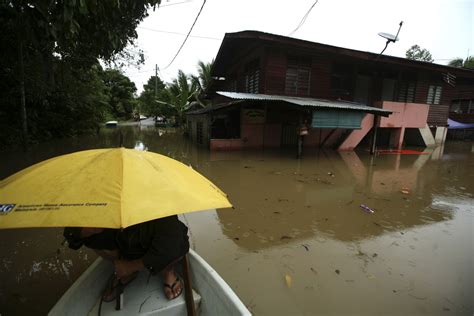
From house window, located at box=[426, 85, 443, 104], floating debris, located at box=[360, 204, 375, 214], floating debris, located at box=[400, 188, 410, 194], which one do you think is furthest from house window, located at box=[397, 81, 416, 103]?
floating debris, located at box=[360, 204, 375, 214]

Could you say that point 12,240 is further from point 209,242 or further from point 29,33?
point 29,33

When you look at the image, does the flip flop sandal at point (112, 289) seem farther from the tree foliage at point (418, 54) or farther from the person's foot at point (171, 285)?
the tree foliage at point (418, 54)

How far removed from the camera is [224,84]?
63.7 ft

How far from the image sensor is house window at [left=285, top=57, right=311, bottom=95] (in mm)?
11838

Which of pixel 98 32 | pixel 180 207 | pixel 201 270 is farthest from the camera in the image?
pixel 98 32

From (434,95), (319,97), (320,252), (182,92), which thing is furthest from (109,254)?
(182,92)

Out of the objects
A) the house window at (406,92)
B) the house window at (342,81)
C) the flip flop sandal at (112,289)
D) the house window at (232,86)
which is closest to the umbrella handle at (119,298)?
the flip flop sandal at (112,289)

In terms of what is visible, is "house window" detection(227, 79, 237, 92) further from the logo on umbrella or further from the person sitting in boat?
the logo on umbrella

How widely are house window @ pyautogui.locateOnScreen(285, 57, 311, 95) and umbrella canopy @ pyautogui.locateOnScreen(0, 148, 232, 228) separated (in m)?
11.3

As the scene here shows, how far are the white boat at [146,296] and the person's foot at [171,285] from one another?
1.4 inches

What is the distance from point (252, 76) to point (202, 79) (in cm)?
1161

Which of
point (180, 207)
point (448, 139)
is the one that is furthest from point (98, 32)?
point (448, 139)

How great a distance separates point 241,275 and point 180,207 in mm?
1642

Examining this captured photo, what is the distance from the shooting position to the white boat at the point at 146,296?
5.39 ft
